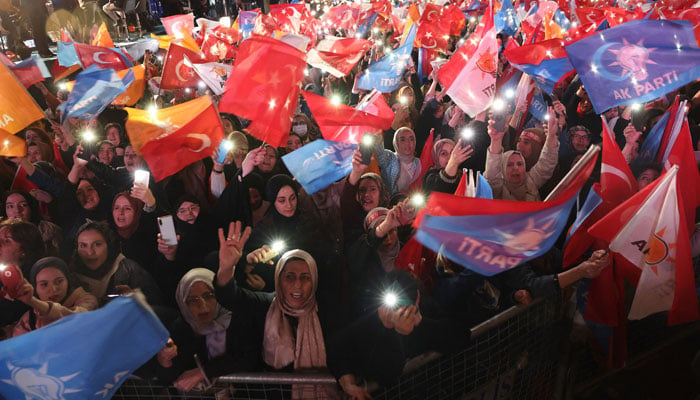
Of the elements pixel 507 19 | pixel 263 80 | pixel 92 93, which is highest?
pixel 263 80

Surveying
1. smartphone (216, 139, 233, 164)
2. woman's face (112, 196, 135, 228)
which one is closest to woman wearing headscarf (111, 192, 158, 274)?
woman's face (112, 196, 135, 228)

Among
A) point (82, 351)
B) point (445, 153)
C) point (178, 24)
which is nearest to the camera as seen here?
point (82, 351)

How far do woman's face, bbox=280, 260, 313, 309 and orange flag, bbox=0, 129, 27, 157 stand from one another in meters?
3.21

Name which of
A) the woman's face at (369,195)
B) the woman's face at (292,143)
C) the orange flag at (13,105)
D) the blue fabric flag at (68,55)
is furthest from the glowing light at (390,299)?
the blue fabric flag at (68,55)

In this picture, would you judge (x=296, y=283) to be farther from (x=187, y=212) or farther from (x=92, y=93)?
(x=92, y=93)

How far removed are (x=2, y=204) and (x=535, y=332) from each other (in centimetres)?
488

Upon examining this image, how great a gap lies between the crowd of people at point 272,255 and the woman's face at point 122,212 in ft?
0.04

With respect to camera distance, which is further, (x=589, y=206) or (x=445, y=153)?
(x=445, y=153)

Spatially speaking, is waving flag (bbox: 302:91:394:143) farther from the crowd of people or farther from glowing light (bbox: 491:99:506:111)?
glowing light (bbox: 491:99:506:111)

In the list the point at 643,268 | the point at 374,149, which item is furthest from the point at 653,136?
the point at 374,149

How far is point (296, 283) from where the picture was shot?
271 centimetres

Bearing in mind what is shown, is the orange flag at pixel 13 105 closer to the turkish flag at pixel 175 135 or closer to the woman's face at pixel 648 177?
the turkish flag at pixel 175 135

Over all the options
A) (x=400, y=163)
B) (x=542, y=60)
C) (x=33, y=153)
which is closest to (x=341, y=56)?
(x=400, y=163)

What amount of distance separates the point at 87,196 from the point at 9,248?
94cm
